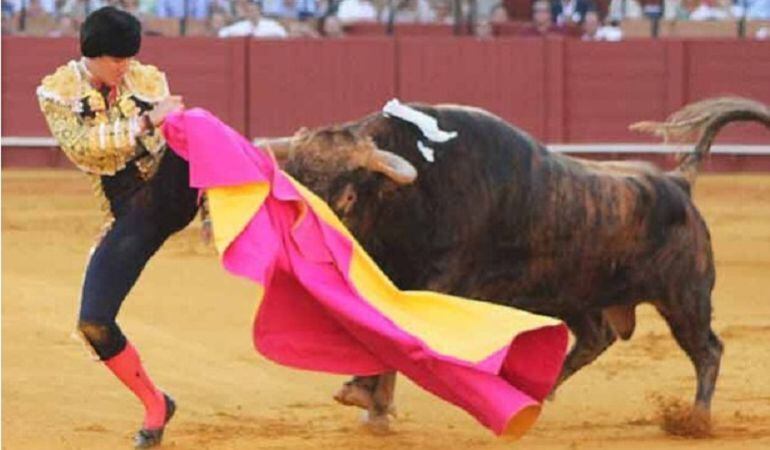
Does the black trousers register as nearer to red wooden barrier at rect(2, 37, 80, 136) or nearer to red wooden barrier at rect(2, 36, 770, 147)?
red wooden barrier at rect(2, 37, 80, 136)

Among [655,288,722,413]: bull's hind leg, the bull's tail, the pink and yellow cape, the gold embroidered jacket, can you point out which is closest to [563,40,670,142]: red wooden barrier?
the bull's tail

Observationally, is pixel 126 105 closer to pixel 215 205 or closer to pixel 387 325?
pixel 215 205

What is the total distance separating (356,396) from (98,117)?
1.34 metres

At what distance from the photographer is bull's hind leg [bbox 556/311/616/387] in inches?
323

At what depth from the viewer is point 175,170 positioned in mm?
6695

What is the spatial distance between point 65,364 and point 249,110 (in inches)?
370

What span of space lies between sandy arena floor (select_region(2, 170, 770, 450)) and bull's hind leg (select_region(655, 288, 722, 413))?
0.54 feet

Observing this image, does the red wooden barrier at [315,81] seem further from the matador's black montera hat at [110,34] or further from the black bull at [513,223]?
the matador's black montera hat at [110,34]

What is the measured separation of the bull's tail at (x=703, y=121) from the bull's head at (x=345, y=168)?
1.54 metres

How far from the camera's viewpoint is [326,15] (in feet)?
61.0

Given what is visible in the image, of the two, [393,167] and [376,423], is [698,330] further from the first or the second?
[393,167]

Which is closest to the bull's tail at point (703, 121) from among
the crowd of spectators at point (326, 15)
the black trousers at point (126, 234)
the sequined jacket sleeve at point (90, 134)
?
the black trousers at point (126, 234)

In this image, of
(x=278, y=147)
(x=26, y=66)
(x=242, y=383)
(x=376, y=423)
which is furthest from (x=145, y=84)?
(x=26, y=66)

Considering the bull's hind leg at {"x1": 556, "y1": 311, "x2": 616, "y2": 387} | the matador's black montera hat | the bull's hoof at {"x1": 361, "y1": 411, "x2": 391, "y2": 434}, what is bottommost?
the bull's hoof at {"x1": 361, "y1": 411, "x2": 391, "y2": 434}
